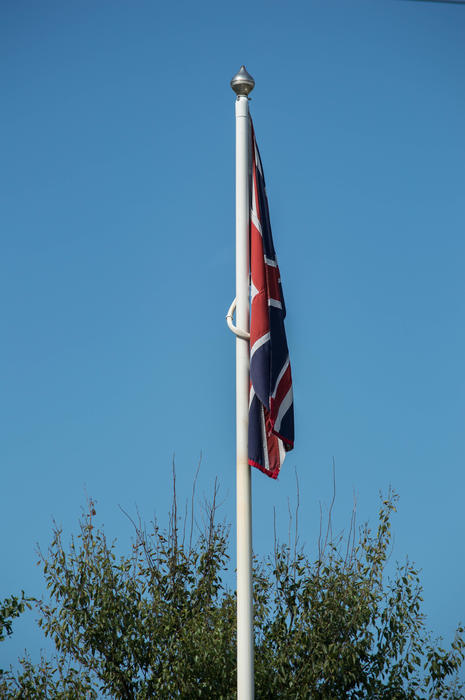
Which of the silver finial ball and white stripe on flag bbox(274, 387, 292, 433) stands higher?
the silver finial ball

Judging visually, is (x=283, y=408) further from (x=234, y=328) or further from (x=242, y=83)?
(x=242, y=83)

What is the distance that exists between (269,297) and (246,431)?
1088 millimetres

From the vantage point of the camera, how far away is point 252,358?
21.8 ft

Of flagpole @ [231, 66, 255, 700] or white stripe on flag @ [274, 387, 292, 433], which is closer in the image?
flagpole @ [231, 66, 255, 700]

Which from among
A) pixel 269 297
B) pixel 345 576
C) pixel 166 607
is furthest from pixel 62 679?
pixel 269 297

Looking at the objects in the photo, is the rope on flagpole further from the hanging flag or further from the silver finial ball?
the silver finial ball

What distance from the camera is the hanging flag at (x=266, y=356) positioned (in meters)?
6.58

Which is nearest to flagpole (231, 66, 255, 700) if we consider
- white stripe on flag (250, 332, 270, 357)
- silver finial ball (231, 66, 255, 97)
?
silver finial ball (231, 66, 255, 97)

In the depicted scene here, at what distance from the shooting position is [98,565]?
9.31m

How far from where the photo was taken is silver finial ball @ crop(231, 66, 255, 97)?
7.11 metres

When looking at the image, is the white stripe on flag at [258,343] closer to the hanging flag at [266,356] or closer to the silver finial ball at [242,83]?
the hanging flag at [266,356]

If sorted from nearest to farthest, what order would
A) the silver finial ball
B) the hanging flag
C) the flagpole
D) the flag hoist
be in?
the flagpole < the flag hoist < the hanging flag < the silver finial ball

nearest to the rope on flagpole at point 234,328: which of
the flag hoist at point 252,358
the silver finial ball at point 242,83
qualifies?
the flag hoist at point 252,358

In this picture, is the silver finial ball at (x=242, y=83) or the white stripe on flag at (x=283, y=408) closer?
the white stripe on flag at (x=283, y=408)
